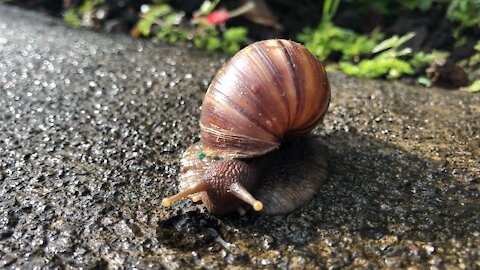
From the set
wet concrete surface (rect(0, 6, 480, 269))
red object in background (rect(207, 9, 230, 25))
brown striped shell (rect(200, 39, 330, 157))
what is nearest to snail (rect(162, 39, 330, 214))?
brown striped shell (rect(200, 39, 330, 157))

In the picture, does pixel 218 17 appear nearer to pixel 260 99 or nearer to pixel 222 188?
pixel 260 99

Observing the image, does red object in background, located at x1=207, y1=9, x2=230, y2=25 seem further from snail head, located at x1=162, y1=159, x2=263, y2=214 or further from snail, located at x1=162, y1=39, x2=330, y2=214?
snail head, located at x1=162, y1=159, x2=263, y2=214

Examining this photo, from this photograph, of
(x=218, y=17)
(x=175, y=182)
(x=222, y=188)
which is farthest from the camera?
(x=218, y=17)

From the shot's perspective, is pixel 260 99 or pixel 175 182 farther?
pixel 175 182

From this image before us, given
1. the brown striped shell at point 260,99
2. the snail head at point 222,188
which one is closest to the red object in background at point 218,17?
the brown striped shell at point 260,99

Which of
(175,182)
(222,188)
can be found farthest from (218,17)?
(222,188)

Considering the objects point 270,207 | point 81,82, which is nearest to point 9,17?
point 81,82
